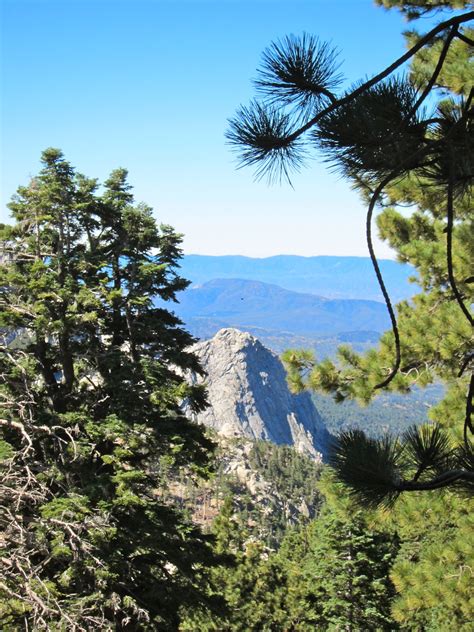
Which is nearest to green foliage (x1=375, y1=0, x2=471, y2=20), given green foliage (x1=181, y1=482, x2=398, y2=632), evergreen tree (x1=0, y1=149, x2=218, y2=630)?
evergreen tree (x1=0, y1=149, x2=218, y2=630)

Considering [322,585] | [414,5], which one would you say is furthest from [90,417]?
[322,585]

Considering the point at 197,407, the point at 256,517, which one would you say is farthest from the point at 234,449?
the point at 197,407

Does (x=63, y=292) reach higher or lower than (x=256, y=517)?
higher

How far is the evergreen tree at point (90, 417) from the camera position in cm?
769

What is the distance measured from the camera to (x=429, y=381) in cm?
780

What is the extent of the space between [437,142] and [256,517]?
293 ft

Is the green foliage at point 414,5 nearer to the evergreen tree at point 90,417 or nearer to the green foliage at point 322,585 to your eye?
the evergreen tree at point 90,417

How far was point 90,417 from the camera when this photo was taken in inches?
357

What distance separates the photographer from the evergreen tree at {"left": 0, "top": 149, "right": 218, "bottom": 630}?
769cm

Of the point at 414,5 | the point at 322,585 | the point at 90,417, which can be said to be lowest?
the point at 322,585

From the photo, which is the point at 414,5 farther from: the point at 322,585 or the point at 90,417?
the point at 322,585

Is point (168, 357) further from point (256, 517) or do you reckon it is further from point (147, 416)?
point (256, 517)

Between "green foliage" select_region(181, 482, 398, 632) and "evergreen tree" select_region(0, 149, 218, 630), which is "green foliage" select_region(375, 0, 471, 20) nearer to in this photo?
"evergreen tree" select_region(0, 149, 218, 630)

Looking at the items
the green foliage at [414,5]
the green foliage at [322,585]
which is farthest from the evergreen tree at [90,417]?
the green foliage at [414,5]
